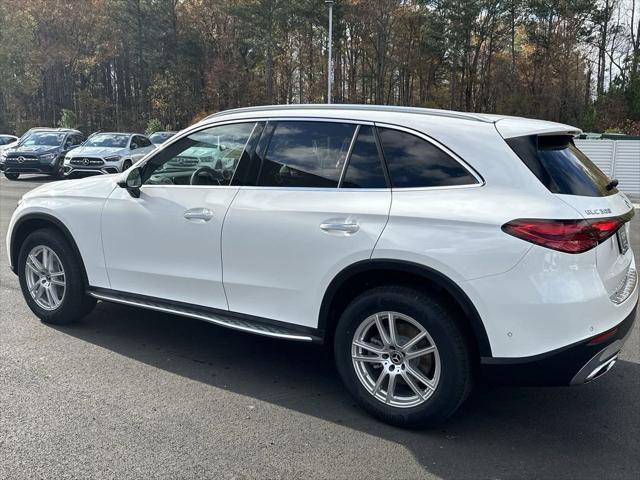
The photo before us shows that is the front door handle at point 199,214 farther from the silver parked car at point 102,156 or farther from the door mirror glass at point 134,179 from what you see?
the silver parked car at point 102,156

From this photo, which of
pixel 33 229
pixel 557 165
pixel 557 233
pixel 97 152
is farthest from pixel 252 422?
pixel 97 152

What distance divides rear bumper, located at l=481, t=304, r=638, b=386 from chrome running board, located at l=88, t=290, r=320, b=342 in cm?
113

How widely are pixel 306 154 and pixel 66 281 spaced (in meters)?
2.45

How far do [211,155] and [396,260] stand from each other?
5.62 ft

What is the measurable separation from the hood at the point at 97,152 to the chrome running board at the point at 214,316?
47.6 ft

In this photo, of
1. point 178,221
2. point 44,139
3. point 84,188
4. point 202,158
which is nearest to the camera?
point 178,221

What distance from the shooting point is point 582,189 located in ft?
10.7

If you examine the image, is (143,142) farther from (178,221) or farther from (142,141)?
(178,221)

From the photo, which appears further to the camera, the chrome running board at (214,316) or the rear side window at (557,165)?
the chrome running board at (214,316)

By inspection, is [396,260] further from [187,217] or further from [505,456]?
[187,217]

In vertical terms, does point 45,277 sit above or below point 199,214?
below

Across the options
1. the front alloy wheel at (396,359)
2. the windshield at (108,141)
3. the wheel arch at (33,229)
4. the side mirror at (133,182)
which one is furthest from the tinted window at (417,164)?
the windshield at (108,141)

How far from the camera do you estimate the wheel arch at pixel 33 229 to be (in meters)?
4.84

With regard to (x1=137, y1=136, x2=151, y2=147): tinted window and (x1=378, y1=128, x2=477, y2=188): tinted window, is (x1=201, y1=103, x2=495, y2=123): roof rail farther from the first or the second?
(x1=137, y1=136, x2=151, y2=147): tinted window
